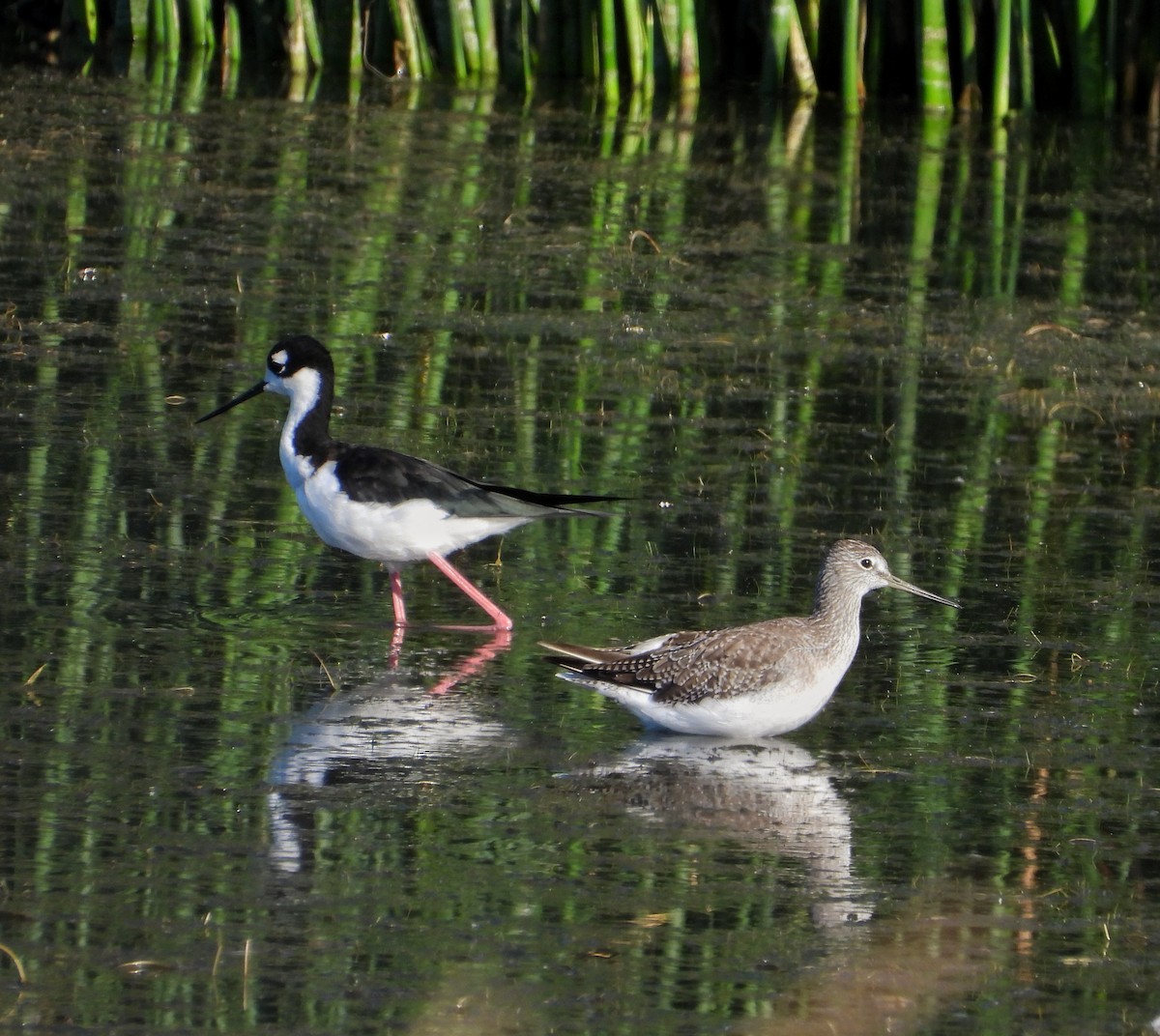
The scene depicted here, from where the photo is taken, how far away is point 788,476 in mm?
10461

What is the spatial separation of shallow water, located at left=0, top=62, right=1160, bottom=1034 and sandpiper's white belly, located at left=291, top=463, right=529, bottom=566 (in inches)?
10.7

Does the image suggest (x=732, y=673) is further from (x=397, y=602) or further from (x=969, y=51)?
(x=969, y=51)

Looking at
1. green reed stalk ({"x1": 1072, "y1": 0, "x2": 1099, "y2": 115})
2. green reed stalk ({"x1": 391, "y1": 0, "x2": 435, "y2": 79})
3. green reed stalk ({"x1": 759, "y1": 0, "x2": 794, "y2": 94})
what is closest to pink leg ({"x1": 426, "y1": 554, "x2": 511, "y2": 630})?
green reed stalk ({"x1": 759, "y1": 0, "x2": 794, "y2": 94})

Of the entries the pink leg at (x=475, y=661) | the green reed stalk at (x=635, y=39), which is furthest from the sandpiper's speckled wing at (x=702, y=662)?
the green reed stalk at (x=635, y=39)

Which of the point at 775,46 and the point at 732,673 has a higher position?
the point at 775,46

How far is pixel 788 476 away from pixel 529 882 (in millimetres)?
4739

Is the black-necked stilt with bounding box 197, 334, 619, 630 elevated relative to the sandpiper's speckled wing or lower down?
elevated

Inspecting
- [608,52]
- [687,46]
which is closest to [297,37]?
[608,52]

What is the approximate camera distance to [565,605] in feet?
28.1

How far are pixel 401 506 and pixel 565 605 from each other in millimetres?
757

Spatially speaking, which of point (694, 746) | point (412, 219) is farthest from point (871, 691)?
point (412, 219)

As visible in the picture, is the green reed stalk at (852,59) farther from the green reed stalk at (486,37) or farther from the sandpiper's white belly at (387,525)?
the sandpiper's white belly at (387,525)

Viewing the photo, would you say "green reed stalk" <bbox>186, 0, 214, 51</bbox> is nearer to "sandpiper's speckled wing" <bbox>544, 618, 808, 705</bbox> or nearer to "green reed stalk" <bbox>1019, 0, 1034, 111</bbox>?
"green reed stalk" <bbox>1019, 0, 1034, 111</bbox>

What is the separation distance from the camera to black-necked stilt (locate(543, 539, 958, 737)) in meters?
7.11
